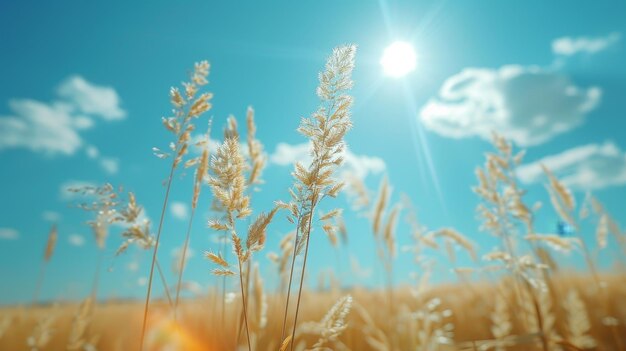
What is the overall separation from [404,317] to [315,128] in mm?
3145

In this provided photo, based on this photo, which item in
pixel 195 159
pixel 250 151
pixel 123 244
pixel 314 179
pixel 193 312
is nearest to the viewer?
pixel 314 179

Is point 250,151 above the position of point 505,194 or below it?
above

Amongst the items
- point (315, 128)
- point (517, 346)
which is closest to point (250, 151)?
point (315, 128)

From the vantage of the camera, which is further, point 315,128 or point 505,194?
point 505,194

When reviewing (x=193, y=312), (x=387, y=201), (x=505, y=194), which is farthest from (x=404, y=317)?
(x=193, y=312)

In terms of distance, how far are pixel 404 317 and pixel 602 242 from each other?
2.37 metres

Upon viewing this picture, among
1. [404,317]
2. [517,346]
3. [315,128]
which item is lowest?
[517,346]

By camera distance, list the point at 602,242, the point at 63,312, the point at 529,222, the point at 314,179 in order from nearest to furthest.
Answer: the point at 314,179, the point at 529,222, the point at 602,242, the point at 63,312

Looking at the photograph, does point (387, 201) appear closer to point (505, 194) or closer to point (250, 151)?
point (505, 194)

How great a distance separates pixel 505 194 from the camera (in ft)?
9.07

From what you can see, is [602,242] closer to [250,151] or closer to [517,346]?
[517,346]

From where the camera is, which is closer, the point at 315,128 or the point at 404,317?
the point at 315,128

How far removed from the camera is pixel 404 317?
3.84 m

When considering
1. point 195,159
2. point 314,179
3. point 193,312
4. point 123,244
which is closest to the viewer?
point 314,179
